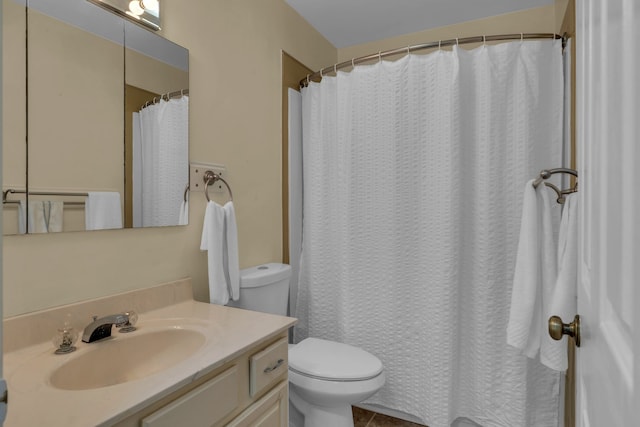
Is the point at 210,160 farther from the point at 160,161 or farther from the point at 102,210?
the point at 102,210

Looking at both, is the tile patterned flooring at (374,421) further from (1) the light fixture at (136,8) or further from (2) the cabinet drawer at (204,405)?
(1) the light fixture at (136,8)

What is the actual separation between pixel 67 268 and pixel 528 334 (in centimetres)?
168

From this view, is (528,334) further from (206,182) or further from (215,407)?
(206,182)

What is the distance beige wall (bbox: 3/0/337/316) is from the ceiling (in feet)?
0.41

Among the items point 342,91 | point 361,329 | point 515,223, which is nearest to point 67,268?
point 361,329

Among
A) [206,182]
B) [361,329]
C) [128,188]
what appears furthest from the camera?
[361,329]

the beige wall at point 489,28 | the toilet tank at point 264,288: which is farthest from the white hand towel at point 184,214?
the beige wall at point 489,28

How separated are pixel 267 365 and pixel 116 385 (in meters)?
0.45

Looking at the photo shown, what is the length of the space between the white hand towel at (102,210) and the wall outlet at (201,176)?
13.4 inches

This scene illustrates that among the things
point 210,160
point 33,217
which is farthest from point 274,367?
point 210,160

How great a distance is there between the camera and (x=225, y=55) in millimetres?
1774

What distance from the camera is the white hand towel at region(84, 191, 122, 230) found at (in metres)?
1.22

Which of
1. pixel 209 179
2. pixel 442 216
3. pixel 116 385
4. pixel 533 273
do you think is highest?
pixel 209 179

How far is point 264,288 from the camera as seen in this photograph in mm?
1788
